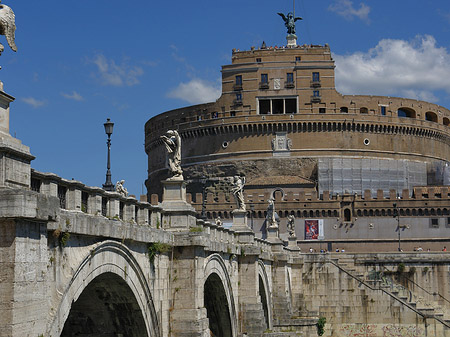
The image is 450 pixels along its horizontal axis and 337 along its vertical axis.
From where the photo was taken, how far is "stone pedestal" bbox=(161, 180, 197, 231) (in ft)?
65.5

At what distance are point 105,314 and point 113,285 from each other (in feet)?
4.90

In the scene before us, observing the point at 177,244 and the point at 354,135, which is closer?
the point at 177,244

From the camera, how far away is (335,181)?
85688 mm

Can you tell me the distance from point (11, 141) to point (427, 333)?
39.4m

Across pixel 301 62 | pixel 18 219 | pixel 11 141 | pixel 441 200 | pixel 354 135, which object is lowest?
pixel 18 219

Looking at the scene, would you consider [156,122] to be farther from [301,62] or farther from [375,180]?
[375,180]

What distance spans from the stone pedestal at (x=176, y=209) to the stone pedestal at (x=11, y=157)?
9283 millimetres

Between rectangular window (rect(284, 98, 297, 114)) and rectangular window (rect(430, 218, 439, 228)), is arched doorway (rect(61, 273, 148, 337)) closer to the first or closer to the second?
rectangular window (rect(430, 218, 439, 228))

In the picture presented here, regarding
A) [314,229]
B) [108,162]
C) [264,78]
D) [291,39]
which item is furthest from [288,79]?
[108,162]

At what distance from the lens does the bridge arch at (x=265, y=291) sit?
35.1 metres

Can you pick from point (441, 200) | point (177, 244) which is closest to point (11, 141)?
point (177, 244)

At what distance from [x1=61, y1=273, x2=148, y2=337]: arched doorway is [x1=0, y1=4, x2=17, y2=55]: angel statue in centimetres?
727

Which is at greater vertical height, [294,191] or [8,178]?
[294,191]

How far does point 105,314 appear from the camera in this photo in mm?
17719
